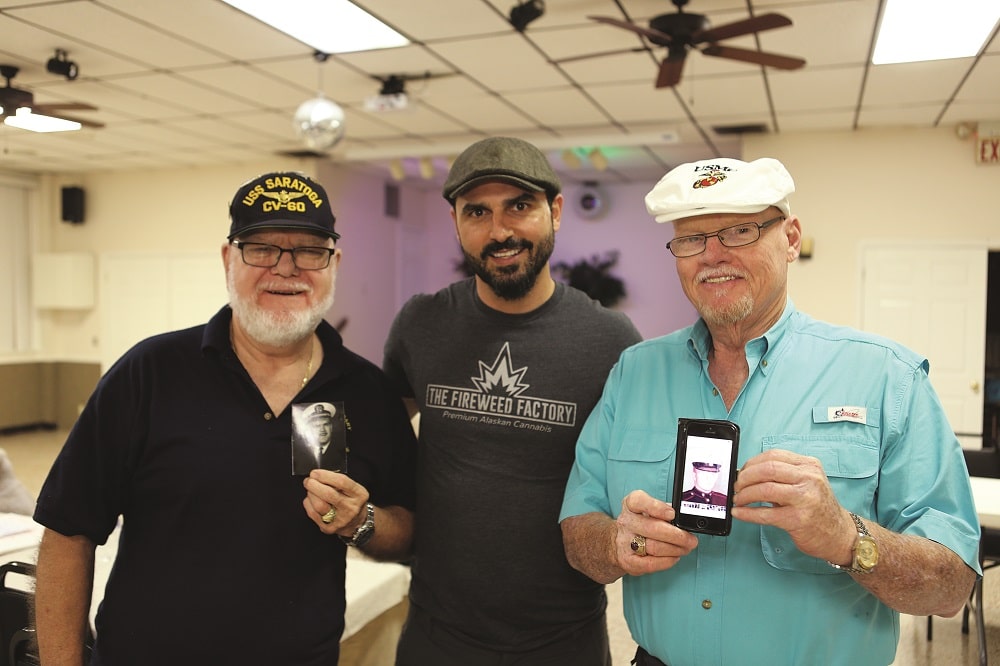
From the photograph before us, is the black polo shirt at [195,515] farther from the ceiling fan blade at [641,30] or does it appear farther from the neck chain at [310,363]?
the ceiling fan blade at [641,30]

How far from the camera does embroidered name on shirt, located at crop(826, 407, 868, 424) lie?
1.45 meters

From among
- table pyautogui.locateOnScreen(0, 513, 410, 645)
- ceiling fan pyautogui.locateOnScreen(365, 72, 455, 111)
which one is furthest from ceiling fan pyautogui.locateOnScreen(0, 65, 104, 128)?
table pyautogui.locateOnScreen(0, 513, 410, 645)

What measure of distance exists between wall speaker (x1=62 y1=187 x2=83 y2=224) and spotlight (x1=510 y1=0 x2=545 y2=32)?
825cm

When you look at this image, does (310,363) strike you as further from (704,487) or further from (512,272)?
(704,487)

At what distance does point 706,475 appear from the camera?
138 cm

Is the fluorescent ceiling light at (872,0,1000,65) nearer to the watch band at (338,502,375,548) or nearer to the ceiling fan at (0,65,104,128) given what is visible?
the watch band at (338,502,375,548)

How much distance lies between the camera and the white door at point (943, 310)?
266 inches

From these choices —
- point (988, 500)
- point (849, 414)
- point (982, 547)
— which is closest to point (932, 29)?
point (988, 500)

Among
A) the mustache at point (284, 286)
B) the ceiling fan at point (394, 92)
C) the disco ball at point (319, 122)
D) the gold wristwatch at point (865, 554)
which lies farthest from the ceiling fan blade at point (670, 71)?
the gold wristwatch at point (865, 554)

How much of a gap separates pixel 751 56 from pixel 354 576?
11.0 ft

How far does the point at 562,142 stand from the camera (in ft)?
23.3

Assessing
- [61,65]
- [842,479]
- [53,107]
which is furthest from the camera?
[53,107]

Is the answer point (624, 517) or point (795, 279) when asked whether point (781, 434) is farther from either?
point (795, 279)

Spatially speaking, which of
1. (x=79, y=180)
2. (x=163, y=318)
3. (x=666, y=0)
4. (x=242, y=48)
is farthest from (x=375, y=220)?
(x=666, y=0)
